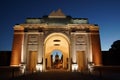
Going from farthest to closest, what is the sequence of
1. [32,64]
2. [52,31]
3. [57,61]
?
[57,61] < [32,64] < [52,31]

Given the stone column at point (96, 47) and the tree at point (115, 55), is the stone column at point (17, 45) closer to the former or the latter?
the stone column at point (96, 47)

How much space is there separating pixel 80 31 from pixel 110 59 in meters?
10.8

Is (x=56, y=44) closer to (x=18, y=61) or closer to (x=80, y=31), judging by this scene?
(x=80, y=31)

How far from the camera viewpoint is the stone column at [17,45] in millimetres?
30584

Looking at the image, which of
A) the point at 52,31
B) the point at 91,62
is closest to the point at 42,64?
the point at 52,31

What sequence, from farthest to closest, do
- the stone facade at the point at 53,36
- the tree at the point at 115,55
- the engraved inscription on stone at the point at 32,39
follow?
the tree at the point at 115,55
the engraved inscription on stone at the point at 32,39
the stone facade at the point at 53,36

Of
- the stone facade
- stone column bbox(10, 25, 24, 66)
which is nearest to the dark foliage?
the stone facade

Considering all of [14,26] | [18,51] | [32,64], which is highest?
[14,26]

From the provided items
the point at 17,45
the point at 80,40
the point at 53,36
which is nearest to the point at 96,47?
the point at 80,40

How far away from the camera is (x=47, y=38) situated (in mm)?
32625

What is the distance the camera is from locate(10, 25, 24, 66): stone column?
30584 millimetres

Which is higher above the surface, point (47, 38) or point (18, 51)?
point (47, 38)

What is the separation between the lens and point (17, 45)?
104 feet

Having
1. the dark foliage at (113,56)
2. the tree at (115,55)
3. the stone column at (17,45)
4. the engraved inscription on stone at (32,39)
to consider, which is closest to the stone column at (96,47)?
Result: the dark foliage at (113,56)
